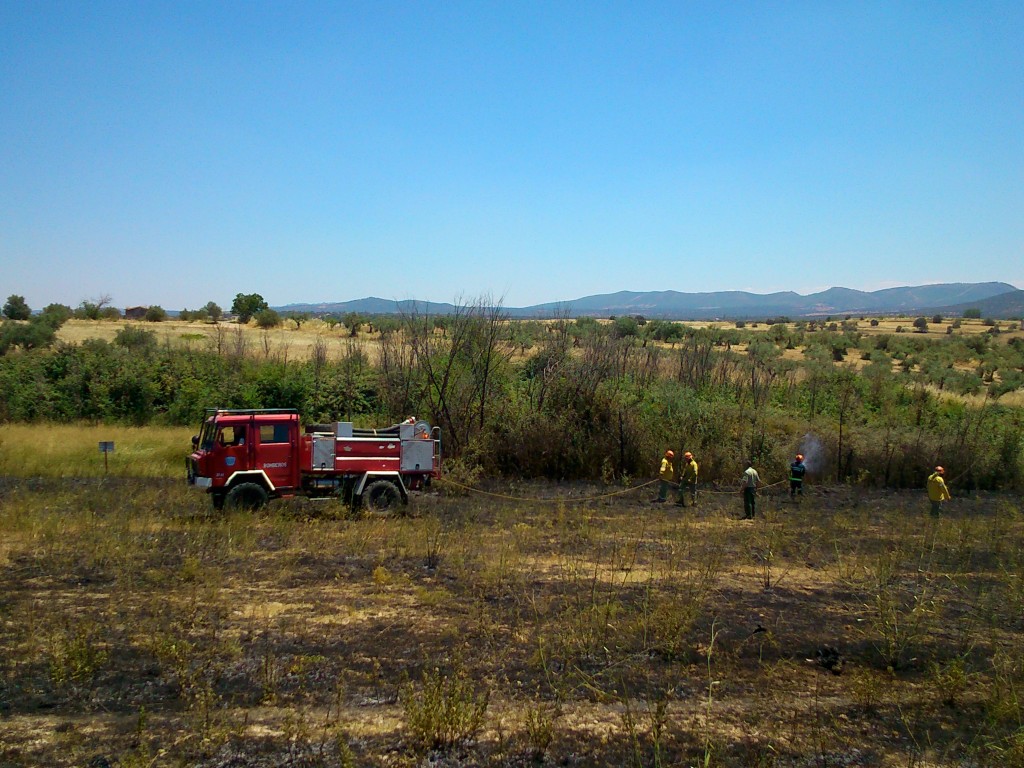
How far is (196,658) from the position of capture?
8266 millimetres

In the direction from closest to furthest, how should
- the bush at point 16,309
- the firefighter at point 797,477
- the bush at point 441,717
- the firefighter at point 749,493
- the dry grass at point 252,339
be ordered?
1. the bush at point 441,717
2. the firefighter at point 749,493
3. the firefighter at point 797,477
4. the dry grass at point 252,339
5. the bush at point 16,309

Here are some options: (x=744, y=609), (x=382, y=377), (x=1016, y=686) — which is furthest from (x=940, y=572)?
(x=382, y=377)

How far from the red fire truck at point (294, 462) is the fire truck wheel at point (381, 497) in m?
0.02

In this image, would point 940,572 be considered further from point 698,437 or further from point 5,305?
point 5,305

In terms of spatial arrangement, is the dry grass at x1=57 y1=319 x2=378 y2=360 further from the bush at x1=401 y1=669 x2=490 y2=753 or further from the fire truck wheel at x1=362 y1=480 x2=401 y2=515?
the bush at x1=401 y1=669 x2=490 y2=753

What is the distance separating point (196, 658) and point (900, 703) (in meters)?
7.30

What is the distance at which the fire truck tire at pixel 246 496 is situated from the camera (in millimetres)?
15289

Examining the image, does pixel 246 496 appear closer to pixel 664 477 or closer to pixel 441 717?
pixel 441 717

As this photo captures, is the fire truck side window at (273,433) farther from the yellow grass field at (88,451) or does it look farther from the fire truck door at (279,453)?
the yellow grass field at (88,451)

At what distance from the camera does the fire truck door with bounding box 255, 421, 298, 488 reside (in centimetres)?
1574

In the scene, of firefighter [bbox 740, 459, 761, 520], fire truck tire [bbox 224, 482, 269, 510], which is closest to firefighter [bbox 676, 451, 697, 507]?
firefighter [bbox 740, 459, 761, 520]

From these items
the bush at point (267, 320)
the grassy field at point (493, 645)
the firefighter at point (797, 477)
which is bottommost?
the firefighter at point (797, 477)

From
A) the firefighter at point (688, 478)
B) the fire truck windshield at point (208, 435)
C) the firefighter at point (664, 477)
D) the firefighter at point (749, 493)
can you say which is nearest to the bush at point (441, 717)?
the fire truck windshield at point (208, 435)

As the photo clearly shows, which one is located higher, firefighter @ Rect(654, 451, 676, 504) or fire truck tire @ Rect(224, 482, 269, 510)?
fire truck tire @ Rect(224, 482, 269, 510)
